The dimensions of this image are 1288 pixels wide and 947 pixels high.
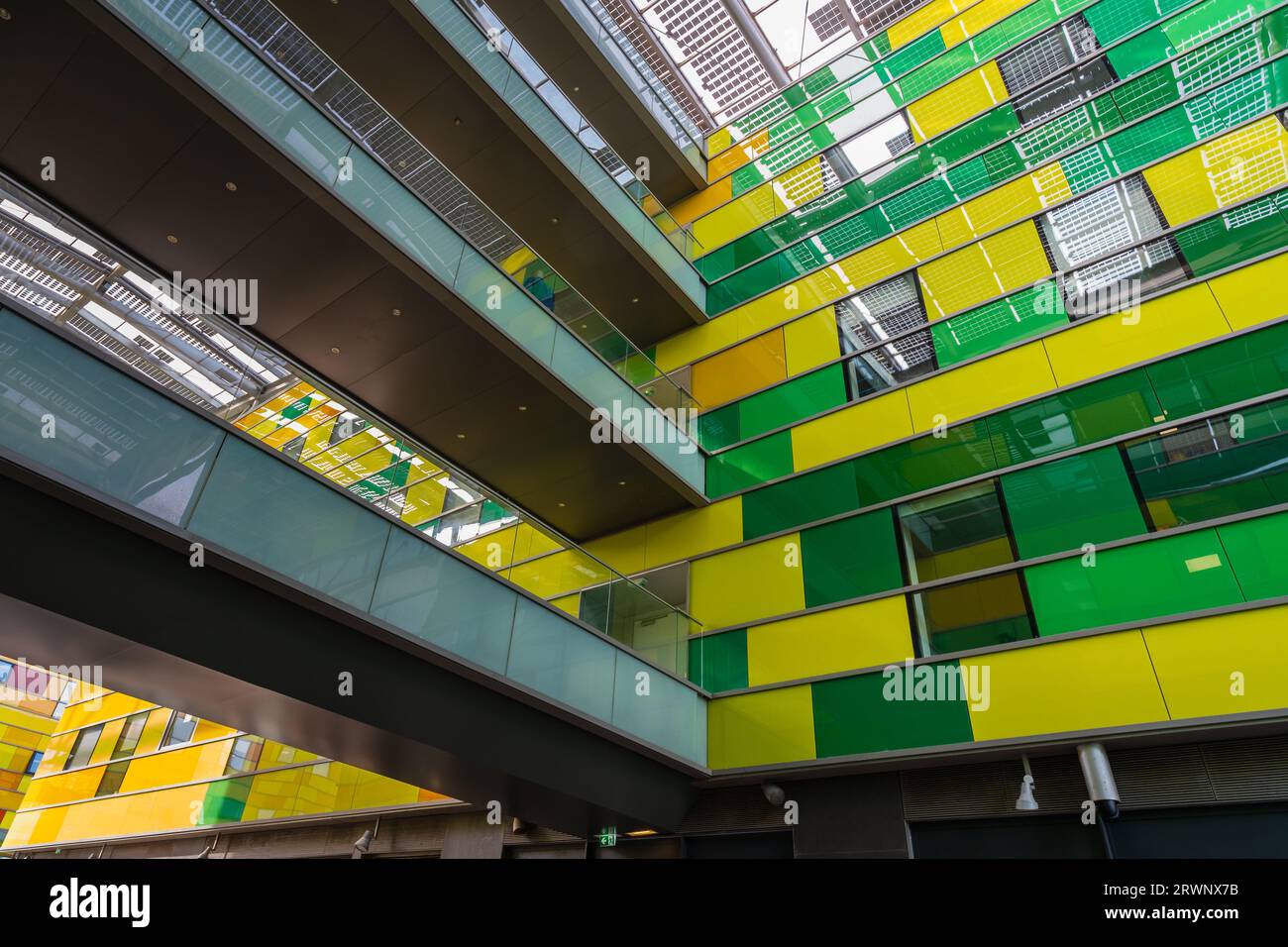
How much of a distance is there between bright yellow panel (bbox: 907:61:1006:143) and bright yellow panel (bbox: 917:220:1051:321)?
335 centimetres

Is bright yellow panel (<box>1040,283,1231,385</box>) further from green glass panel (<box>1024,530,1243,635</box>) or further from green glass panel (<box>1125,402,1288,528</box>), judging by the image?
green glass panel (<box>1024,530,1243,635</box>)

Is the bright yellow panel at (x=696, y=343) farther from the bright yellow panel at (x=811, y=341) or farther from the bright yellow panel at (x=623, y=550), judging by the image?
the bright yellow panel at (x=623, y=550)

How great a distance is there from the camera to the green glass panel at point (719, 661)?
10.2m

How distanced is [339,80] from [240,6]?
1.31 m

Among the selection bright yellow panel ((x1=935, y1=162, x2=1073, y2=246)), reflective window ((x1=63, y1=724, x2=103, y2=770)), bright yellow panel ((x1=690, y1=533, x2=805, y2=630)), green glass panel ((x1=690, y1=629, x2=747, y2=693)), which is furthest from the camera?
reflective window ((x1=63, y1=724, x2=103, y2=770))

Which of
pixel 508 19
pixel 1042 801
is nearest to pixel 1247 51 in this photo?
pixel 1042 801

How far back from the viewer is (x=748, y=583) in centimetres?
1109

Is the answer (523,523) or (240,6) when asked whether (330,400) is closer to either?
(523,523)

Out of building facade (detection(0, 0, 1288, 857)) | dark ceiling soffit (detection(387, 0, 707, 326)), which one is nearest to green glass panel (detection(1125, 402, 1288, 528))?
building facade (detection(0, 0, 1288, 857))

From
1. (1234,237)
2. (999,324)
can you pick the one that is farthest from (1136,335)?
(999,324)

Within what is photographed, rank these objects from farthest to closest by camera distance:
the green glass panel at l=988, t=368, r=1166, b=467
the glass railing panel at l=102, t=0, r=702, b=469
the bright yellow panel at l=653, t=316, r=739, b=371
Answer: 1. the bright yellow panel at l=653, t=316, r=739, b=371
2. the green glass panel at l=988, t=368, r=1166, b=467
3. the glass railing panel at l=102, t=0, r=702, b=469

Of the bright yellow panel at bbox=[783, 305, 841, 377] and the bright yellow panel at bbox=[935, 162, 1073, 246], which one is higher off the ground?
the bright yellow panel at bbox=[935, 162, 1073, 246]

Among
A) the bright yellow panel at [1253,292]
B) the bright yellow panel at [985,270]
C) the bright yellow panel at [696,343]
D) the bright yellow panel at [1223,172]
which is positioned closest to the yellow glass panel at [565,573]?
the bright yellow panel at [696,343]

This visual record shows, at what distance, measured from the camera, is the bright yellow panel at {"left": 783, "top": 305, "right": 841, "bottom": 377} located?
41.4 feet
